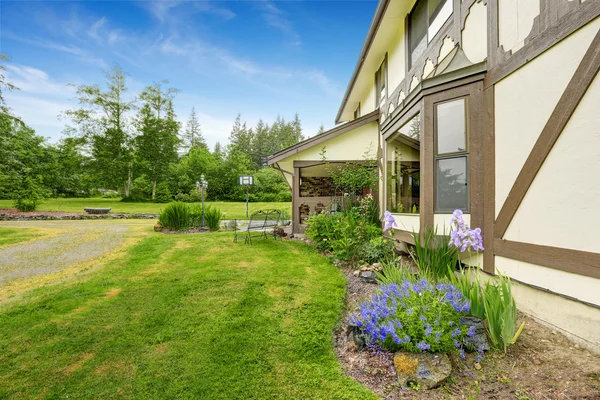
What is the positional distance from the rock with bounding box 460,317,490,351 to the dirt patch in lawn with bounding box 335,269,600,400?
65mm

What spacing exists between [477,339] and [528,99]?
7.89 ft

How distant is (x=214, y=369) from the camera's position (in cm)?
224

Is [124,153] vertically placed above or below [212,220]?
above

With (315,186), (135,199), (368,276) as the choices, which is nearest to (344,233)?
(368,276)

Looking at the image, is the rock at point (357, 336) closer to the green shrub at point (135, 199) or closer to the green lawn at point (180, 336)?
the green lawn at point (180, 336)

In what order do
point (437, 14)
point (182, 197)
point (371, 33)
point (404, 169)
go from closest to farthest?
point (437, 14) → point (404, 169) → point (371, 33) → point (182, 197)

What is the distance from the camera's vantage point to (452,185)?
367cm

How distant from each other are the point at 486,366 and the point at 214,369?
220cm

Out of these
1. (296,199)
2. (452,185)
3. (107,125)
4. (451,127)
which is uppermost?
(107,125)

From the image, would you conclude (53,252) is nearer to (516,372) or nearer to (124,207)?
(516,372)

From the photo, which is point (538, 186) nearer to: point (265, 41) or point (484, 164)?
point (484, 164)

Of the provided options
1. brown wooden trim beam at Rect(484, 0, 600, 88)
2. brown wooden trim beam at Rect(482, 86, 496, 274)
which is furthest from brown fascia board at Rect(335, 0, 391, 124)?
brown wooden trim beam at Rect(482, 86, 496, 274)

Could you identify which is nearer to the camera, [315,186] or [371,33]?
[371,33]

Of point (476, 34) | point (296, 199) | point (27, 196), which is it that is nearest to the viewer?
point (476, 34)
